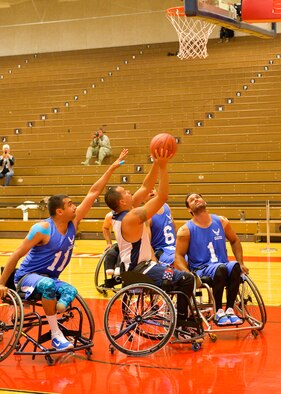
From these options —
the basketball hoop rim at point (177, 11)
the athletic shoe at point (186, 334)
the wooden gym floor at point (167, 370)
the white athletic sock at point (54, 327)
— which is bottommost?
the wooden gym floor at point (167, 370)

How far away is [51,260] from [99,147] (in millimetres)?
11042

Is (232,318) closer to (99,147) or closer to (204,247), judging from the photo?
(204,247)

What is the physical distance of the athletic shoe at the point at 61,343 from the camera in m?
4.93

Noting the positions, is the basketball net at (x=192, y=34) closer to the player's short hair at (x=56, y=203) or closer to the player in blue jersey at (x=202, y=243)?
the player in blue jersey at (x=202, y=243)

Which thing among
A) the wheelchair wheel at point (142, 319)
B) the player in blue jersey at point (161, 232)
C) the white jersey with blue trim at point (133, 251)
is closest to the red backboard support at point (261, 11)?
the player in blue jersey at point (161, 232)

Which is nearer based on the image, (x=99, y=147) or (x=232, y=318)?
(x=232, y=318)

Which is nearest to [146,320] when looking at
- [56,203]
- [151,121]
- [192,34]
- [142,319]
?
[142,319]

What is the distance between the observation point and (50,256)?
5168mm

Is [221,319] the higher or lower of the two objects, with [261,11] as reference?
lower

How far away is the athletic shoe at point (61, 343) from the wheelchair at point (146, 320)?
271mm

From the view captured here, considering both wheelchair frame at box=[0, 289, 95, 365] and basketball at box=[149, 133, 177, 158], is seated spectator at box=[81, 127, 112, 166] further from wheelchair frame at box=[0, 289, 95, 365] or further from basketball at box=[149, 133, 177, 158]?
basketball at box=[149, 133, 177, 158]

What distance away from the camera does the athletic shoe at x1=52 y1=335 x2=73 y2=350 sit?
4934 mm

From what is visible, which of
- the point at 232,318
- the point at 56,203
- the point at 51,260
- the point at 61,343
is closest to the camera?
the point at 61,343

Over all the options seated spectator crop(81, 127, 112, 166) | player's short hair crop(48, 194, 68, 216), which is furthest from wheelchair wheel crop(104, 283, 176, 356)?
seated spectator crop(81, 127, 112, 166)
